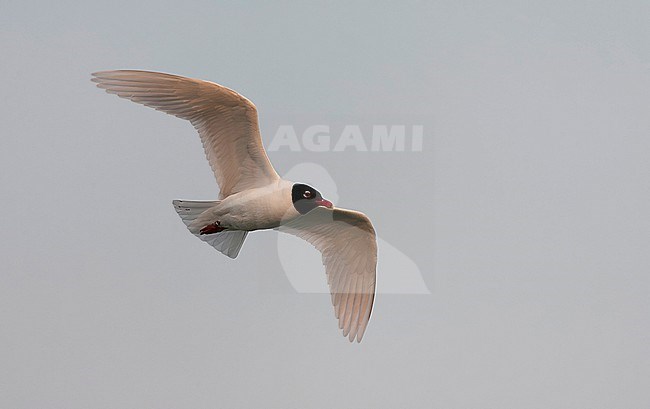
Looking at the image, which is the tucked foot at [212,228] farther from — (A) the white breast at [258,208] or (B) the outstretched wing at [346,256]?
(B) the outstretched wing at [346,256]

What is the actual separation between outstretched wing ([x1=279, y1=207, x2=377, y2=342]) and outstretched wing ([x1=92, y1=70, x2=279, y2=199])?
1.63ft

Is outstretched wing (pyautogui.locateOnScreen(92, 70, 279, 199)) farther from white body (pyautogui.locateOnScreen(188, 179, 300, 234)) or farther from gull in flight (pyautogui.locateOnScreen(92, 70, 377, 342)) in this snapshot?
white body (pyautogui.locateOnScreen(188, 179, 300, 234))

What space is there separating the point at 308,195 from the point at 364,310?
0.98 m

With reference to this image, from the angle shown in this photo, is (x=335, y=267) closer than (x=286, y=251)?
Yes

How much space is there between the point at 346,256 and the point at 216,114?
1349mm

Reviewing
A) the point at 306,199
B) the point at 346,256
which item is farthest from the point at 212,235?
the point at 346,256

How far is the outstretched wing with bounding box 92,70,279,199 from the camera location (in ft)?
22.5

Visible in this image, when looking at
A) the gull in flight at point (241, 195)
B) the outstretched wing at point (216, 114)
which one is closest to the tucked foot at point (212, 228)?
the gull in flight at point (241, 195)

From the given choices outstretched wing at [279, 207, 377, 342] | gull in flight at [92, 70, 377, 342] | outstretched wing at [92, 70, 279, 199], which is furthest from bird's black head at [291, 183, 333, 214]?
outstretched wing at [279, 207, 377, 342]

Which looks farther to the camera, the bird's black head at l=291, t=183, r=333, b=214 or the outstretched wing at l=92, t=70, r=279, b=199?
the bird's black head at l=291, t=183, r=333, b=214

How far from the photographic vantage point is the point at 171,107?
7.05 metres

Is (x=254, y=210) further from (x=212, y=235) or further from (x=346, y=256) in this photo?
(x=346, y=256)

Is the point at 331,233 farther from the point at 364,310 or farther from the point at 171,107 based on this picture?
the point at 171,107

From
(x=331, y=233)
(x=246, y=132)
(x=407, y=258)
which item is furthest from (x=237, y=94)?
(x=407, y=258)
